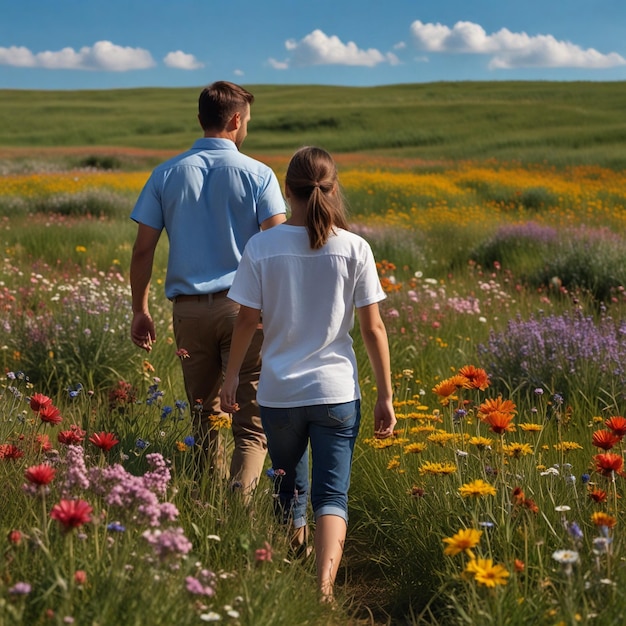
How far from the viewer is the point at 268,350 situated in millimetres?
3361

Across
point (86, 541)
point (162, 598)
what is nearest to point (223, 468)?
point (86, 541)

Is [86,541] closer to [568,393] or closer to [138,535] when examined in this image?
[138,535]

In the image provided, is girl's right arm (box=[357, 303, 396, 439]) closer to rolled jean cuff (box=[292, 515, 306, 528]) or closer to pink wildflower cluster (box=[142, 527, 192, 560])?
rolled jean cuff (box=[292, 515, 306, 528])

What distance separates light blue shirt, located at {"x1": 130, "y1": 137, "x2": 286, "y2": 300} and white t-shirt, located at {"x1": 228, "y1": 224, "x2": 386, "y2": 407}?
668 millimetres

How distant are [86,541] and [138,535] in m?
0.21

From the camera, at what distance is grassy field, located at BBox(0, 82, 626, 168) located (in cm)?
4375

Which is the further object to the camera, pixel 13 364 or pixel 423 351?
pixel 423 351

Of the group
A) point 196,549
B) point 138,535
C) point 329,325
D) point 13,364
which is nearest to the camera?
point 138,535

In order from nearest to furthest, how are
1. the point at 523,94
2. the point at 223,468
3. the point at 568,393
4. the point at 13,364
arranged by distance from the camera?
the point at 223,468, the point at 568,393, the point at 13,364, the point at 523,94

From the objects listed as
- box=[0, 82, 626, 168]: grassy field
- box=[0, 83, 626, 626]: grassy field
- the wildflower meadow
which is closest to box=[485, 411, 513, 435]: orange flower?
the wildflower meadow

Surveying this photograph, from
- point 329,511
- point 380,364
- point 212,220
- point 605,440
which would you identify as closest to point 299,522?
point 329,511

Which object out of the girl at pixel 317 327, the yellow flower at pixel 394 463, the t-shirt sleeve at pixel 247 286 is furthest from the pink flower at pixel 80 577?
the yellow flower at pixel 394 463

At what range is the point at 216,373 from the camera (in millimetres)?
4199

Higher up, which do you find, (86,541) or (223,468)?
(86,541)
